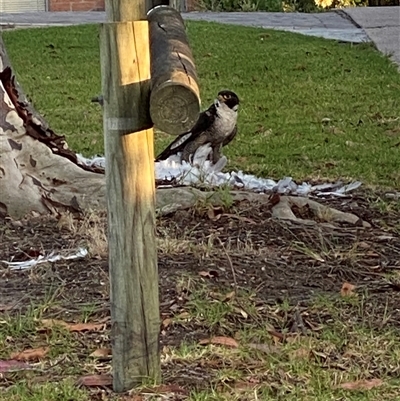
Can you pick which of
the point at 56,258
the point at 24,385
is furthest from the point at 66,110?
the point at 24,385

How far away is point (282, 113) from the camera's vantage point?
10109 millimetres

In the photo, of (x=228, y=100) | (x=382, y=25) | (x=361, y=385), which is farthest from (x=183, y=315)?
(x=382, y=25)

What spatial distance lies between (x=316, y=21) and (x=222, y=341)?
41.8ft

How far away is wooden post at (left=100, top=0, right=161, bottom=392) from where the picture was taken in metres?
3.36

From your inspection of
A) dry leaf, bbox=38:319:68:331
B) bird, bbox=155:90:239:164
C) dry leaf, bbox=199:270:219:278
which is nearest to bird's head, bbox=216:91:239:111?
bird, bbox=155:90:239:164

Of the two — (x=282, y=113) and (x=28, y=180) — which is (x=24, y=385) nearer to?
(x=28, y=180)

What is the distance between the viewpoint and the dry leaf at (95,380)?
364cm

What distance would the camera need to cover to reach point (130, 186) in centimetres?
338

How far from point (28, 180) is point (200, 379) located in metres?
2.40

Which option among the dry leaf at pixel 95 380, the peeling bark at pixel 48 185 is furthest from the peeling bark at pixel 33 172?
the dry leaf at pixel 95 380

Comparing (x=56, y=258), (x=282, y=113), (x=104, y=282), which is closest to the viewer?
(x=104, y=282)

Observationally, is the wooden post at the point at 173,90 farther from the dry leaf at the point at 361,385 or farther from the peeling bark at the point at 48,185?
the peeling bark at the point at 48,185

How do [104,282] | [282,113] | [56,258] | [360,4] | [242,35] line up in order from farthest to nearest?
[360,4] < [242,35] < [282,113] < [56,258] < [104,282]

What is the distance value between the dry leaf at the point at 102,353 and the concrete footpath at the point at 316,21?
32.2 feet
